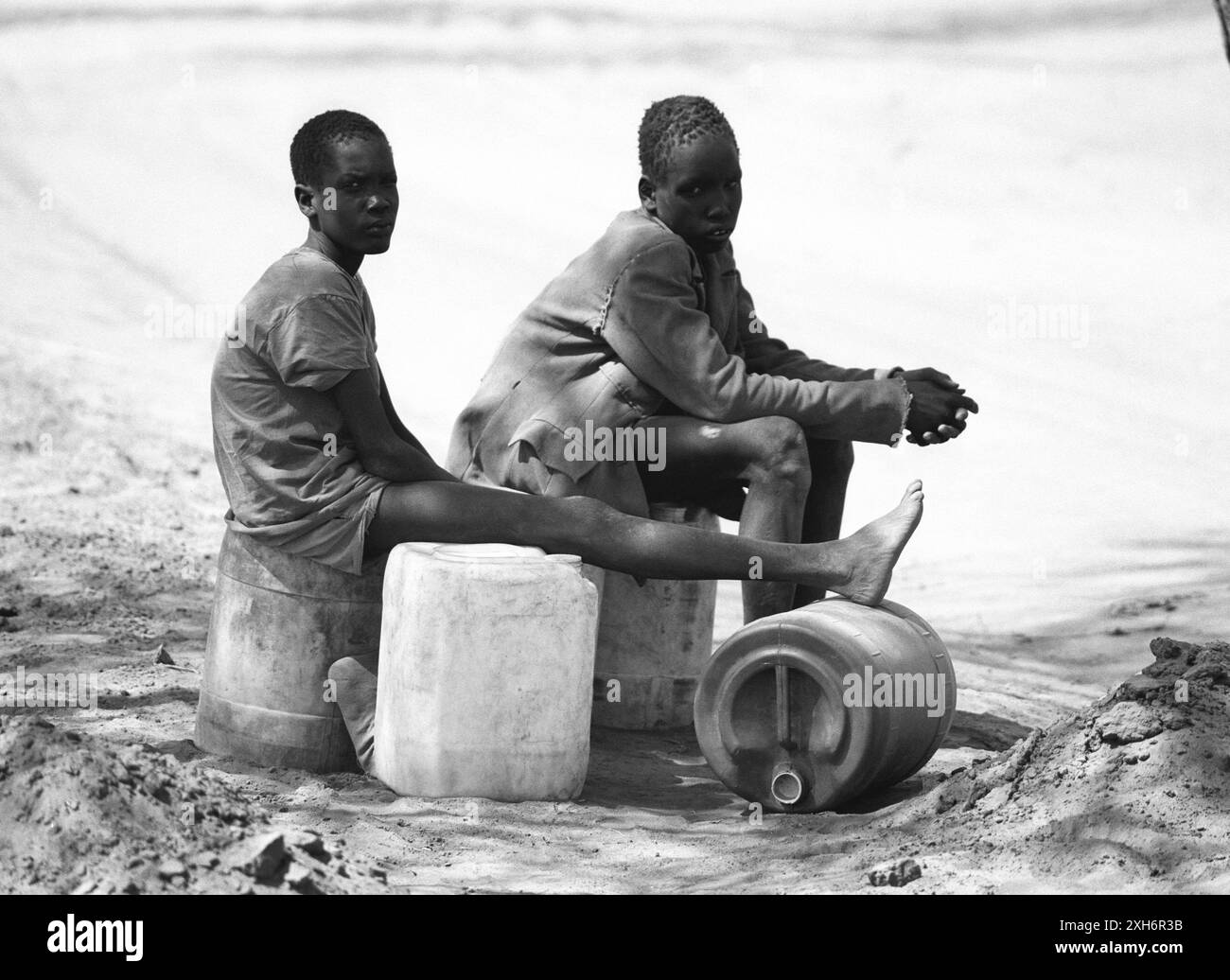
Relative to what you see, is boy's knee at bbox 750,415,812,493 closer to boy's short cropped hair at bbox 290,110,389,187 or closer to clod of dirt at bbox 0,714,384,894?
boy's short cropped hair at bbox 290,110,389,187

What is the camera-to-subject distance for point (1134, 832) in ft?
13.0

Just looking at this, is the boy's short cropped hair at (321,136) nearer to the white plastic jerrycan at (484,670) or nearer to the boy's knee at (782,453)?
the white plastic jerrycan at (484,670)

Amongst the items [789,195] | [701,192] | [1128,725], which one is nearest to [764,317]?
[789,195]

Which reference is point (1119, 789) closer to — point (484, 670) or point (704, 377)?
point (484, 670)

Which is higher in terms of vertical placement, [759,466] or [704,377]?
[704,377]

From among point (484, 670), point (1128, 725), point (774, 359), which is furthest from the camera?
point (774, 359)

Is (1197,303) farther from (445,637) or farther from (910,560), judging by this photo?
(445,637)

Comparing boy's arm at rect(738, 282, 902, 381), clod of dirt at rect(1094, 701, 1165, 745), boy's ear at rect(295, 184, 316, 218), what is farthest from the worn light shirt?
clod of dirt at rect(1094, 701, 1165, 745)

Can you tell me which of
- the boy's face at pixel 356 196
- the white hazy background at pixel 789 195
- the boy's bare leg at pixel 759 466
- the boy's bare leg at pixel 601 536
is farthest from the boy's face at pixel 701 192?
the white hazy background at pixel 789 195

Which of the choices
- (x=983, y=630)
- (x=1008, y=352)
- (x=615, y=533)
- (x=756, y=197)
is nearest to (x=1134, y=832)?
(x=615, y=533)

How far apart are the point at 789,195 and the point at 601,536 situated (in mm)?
10090

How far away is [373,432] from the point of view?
498 cm

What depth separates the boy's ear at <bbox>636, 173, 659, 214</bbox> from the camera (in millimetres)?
5543

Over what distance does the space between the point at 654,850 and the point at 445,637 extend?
29.5 inches
